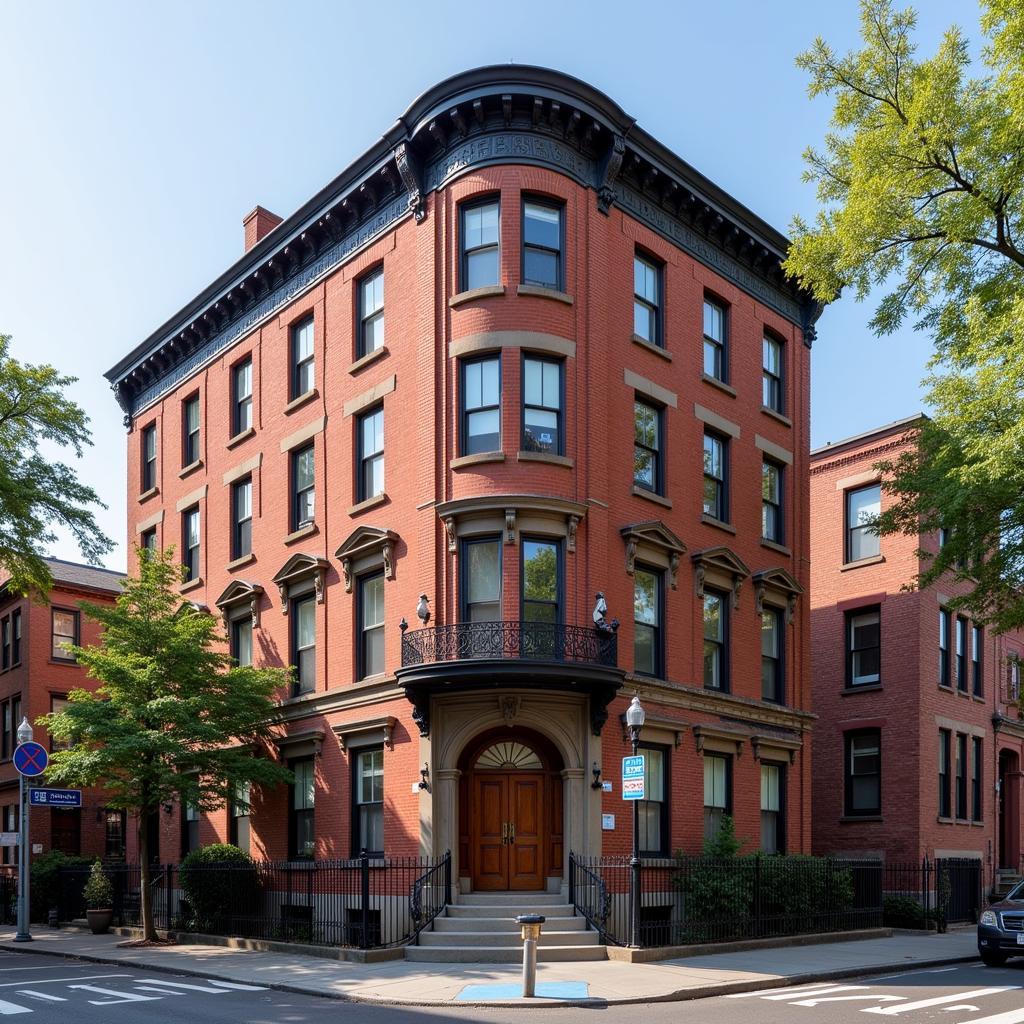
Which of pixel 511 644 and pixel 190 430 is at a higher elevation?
pixel 190 430

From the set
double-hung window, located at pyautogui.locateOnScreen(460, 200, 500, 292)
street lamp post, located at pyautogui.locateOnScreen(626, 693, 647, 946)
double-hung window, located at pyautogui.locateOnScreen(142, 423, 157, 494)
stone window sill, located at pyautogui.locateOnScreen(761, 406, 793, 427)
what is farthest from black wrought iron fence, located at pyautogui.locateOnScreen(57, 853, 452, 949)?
stone window sill, located at pyautogui.locateOnScreen(761, 406, 793, 427)

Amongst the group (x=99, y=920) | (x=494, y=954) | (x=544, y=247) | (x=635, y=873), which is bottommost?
(x=99, y=920)

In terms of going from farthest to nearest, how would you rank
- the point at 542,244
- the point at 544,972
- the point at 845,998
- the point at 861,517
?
the point at 861,517 → the point at 542,244 → the point at 544,972 → the point at 845,998

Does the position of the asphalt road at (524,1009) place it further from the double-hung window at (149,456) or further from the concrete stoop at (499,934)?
the double-hung window at (149,456)

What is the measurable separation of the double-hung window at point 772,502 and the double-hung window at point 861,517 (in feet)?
17.8

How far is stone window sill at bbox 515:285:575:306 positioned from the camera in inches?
868

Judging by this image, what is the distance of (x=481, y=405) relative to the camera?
22.2m

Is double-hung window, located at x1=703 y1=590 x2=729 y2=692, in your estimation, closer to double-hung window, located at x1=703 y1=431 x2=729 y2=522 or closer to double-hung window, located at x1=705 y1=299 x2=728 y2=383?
double-hung window, located at x1=703 y1=431 x2=729 y2=522

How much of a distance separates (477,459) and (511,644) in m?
3.60

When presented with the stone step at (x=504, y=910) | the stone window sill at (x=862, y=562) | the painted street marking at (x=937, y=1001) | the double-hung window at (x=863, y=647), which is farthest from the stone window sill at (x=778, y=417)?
the painted street marking at (x=937, y=1001)

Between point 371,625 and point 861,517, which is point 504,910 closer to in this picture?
point 371,625

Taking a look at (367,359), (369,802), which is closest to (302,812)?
(369,802)

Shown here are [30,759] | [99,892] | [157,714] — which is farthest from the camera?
[99,892]

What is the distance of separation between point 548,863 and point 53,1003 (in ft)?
29.3
